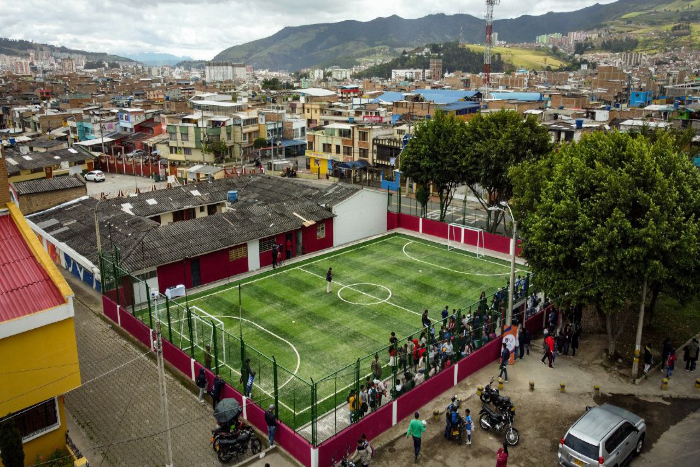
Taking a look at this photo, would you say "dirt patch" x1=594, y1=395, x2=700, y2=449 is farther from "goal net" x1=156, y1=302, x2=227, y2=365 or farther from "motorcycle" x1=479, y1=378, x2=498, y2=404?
"goal net" x1=156, y1=302, x2=227, y2=365

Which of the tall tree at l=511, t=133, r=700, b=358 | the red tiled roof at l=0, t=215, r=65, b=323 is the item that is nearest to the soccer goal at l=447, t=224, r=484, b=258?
the tall tree at l=511, t=133, r=700, b=358

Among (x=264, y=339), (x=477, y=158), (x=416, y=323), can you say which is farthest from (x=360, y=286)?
(x=477, y=158)

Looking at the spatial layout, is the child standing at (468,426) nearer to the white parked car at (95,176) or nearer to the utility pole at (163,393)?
the utility pole at (163,393)

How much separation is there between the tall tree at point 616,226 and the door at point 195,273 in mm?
18605

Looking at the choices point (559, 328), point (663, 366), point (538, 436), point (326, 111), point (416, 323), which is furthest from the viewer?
point (326, 111)

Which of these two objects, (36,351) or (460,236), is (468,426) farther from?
(460,236)

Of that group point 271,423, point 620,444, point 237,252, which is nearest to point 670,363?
point 620,444

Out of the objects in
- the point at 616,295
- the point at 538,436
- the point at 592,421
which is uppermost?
the point at 616,295

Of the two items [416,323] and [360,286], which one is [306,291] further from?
[416,323]

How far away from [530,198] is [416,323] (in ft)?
30.4

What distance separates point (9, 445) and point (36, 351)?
2.56 meters

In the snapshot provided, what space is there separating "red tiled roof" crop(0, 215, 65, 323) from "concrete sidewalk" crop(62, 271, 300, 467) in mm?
5662

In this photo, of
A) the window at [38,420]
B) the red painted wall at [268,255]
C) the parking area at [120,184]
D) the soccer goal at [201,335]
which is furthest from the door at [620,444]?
the parking area at [120,184]

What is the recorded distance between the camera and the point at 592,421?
686 inches
